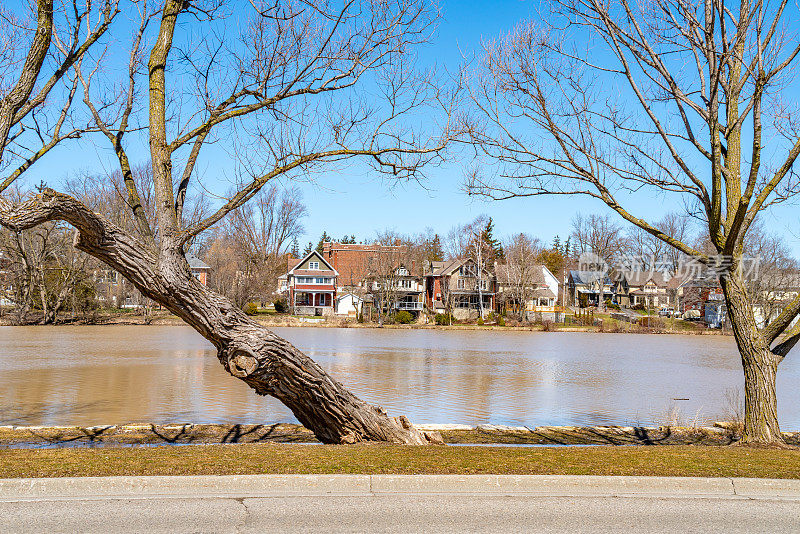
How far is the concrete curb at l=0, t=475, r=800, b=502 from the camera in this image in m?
6.57

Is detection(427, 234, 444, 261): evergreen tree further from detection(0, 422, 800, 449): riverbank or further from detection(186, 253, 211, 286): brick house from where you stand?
detection(0, 422, 800, 449): riverbank

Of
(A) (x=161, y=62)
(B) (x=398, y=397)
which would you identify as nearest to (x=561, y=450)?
(A) (x=161, y=62)

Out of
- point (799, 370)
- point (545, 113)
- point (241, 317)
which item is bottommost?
point (799, 370)

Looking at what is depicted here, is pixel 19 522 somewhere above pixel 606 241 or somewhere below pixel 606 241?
below

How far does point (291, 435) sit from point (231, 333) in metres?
3.33

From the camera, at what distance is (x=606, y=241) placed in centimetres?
10262

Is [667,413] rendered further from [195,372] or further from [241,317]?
[195,372]

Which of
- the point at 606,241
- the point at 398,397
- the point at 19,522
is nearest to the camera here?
the point at 19,522

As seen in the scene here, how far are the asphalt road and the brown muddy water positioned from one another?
765 centimetres

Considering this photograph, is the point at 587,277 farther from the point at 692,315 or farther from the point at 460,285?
the point at 460,285

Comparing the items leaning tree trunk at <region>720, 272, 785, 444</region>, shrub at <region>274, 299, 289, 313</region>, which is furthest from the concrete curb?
shrub at <region>274, 299, 289, 313</region>

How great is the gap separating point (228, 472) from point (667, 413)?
13.1 meters

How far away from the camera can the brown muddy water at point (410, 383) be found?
52.9ft

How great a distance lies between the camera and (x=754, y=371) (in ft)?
35.2
